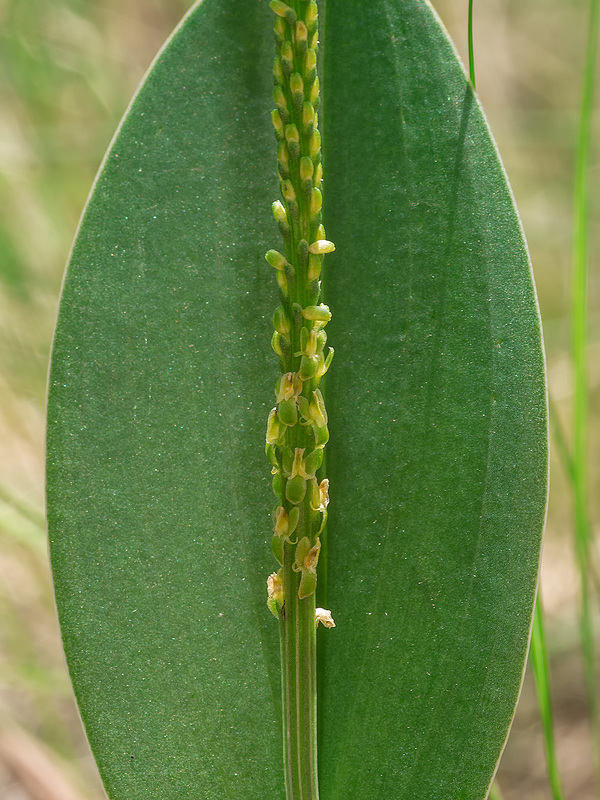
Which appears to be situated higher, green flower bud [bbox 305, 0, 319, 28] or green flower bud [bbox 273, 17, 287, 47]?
green flower bud [bbox 305, 0, 319, 28]

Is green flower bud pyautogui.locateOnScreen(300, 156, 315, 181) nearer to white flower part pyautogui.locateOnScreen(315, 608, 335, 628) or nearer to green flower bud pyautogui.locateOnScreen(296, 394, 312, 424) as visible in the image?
green flower bud pyautogui.locateOnScreen(296, 394, 312, 424)

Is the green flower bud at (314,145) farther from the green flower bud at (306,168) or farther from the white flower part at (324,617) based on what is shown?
the white flower part at (324,617)

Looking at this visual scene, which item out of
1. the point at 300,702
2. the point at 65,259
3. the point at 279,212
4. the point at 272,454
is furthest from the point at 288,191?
the point at 65,259

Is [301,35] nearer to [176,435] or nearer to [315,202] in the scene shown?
[315,202]

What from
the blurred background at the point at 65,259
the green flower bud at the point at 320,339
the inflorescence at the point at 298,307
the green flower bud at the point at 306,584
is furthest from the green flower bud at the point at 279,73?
the blurred background at the point at 65,259

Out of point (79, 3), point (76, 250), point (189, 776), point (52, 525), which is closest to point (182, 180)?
point (76, 250)

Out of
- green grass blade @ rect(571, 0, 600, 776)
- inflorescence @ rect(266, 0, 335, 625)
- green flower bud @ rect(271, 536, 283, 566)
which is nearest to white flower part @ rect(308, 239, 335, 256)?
inflorescence @ rect(266, 0, 335, 625)

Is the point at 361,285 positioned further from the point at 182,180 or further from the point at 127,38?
the point at 127,38
